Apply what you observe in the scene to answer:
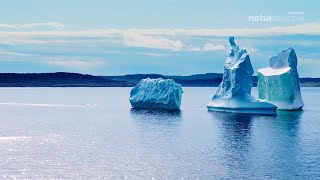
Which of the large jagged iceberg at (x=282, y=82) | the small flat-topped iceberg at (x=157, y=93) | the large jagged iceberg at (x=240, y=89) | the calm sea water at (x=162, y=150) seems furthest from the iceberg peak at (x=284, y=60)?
the calm sea water at (x=162, y=150)

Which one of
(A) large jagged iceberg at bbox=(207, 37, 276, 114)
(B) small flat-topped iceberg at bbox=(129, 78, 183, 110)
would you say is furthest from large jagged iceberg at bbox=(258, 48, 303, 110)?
(B) small flat-topped iceberg at bbox=(129, 78, 183, 110)

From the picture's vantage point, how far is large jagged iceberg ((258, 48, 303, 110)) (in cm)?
5188

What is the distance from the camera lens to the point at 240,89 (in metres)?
47.7

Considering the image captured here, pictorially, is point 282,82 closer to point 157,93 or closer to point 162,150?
point 157,93

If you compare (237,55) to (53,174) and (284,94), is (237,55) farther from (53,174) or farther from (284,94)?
(53,174)

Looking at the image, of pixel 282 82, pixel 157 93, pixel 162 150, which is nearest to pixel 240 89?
pixel 282 82

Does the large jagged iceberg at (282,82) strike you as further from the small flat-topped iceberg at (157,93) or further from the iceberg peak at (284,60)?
the small flat-topped iceberg at (157,93)

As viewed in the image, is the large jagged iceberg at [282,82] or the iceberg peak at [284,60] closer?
the large jagged iceberg at [282,82]

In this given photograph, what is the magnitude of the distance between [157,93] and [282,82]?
489 inches

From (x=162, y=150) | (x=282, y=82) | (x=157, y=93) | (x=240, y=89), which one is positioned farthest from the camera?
(x=157, y=93)

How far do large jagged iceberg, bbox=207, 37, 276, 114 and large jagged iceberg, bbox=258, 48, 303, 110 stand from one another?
3.66 meters

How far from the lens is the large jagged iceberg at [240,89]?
48000 mm

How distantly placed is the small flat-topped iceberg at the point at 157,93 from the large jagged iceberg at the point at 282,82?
859 cm

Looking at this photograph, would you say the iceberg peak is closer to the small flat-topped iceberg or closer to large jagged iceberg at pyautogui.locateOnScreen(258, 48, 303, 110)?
large jagged iceberg at pyautogui.locateOnScreen(258, 48, 303, 110)
